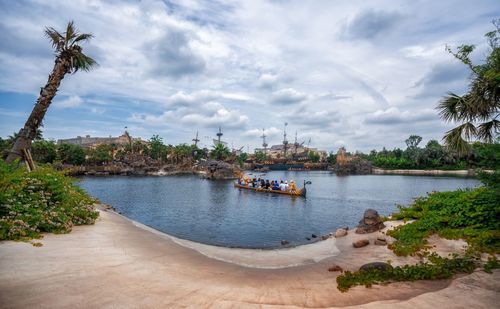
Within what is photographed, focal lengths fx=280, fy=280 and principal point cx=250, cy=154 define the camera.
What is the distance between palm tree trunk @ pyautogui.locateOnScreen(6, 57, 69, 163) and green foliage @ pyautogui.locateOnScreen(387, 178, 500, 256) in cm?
1843

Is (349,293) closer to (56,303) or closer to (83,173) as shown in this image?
(56,303)

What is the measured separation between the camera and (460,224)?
11.2 m

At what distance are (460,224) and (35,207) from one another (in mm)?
16696

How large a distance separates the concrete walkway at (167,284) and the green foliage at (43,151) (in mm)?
79551

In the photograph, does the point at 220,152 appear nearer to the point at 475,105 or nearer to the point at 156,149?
the point at 156,149

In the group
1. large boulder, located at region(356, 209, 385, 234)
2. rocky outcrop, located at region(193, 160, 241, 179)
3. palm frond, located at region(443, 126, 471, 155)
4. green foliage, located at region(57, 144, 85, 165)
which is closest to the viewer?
palm frond, located at region(443, 126, 471, 155)

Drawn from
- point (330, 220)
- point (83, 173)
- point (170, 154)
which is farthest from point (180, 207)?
point (170, 154)

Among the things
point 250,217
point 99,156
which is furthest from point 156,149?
point 250,217

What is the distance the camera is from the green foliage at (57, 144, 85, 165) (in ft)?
276

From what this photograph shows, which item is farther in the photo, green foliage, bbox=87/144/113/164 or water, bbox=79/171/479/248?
green foliage, bbox=87/144/113/164

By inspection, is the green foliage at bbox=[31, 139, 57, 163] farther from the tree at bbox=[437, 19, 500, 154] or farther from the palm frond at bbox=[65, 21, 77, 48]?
the tree at bbox=[437, 19, 500, 154]

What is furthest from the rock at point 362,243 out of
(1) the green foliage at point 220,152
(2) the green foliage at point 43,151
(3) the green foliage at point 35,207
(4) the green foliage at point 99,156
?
(4) the green foliage at point 99,156

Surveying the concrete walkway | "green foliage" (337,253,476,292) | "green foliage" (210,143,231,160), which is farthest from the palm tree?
"green foliage" (210,143,231,160)

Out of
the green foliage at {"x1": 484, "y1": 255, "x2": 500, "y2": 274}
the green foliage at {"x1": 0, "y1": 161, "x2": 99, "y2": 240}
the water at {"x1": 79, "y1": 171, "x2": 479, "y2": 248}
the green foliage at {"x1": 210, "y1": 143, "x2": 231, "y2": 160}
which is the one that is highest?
the green foliage at {"x1": 210, "y1": 143, "x2": 231, "y2": 160}
